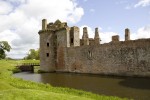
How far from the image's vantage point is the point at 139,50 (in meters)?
31.1

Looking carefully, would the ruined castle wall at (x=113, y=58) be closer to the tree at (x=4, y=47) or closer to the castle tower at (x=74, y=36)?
the castle tower at (x=74, y=36)

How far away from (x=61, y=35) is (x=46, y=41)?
3.59 meters

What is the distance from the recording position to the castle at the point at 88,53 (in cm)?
3128

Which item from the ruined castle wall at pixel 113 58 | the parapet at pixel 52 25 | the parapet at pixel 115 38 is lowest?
the ruined castle wall at pixel 113 58

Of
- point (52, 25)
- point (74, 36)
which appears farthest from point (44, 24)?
point (74, 36)

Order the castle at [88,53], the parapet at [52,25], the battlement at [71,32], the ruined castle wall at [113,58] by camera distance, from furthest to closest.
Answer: the parapet at [52,25] → the battlement at [71,32] → the castle at [88,53] → the ruined castle wall at [113,58]

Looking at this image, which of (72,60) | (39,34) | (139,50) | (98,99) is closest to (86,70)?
(72,60)

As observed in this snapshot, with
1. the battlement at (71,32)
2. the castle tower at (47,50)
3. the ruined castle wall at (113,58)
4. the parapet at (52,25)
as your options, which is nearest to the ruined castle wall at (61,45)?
the battlement at (71,32)

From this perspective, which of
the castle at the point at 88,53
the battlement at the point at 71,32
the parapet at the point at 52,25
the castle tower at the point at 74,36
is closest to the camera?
the castle at the point at 88,53

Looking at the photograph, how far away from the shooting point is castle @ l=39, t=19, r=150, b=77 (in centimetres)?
3128

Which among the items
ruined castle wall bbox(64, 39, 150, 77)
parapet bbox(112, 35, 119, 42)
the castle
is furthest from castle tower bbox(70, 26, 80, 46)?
parapet bbox(112, 35, 119, 42)

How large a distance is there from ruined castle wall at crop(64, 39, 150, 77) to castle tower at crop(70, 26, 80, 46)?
2.18 metres

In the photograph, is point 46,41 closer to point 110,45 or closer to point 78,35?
point 78,35

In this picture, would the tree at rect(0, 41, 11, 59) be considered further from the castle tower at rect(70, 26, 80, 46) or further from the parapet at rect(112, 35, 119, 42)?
the parapet at rect(112, 35, 119, 42)
